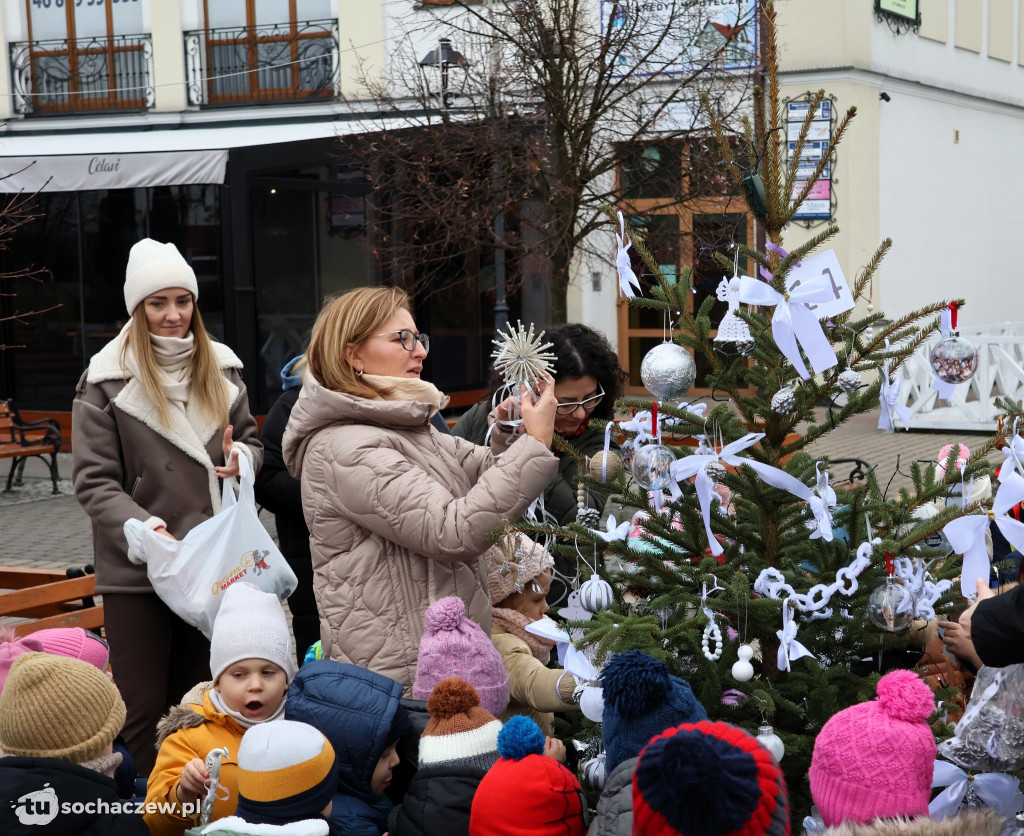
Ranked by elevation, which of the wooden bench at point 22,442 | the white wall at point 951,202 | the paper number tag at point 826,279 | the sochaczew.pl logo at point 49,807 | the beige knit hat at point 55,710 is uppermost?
the white wall at point 951,202

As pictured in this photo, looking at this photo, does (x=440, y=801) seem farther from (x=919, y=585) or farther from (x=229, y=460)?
(x=229, y=460)

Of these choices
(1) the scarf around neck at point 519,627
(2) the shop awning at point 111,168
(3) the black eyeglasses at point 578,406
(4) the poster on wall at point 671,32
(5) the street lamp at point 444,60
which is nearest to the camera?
(1) the scarf around neck at point 519,627

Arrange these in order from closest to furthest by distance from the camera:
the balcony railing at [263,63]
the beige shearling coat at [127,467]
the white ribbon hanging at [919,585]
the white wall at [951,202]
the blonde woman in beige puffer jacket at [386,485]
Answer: the white ribbon hanging at [919,585] → the blonde woman in beige puffer jacket at [386,485] → the beige shearling coat at [127,467] → the balcony railing at [263,63] → the white wall at [951,202]

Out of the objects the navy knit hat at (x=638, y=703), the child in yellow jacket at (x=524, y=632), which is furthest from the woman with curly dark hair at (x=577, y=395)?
the navy knit hat at (x=638, y=703)

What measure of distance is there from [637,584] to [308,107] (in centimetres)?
1508

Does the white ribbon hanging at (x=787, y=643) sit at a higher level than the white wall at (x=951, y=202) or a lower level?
lower

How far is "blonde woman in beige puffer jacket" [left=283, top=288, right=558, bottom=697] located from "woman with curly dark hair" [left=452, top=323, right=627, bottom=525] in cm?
58

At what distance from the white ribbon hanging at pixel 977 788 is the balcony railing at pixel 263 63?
1557 centimetres

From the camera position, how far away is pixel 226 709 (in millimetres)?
2914

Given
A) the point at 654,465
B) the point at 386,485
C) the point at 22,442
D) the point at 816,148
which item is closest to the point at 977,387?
the point at 816,148

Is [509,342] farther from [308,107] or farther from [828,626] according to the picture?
[308,107]

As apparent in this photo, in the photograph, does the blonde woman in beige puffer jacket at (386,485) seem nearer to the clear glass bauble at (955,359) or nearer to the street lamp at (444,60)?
the clear glass bauble at (955,359)

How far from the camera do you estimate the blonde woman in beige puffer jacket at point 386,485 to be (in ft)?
9.11

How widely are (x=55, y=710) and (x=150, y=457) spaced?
4.62 feet
